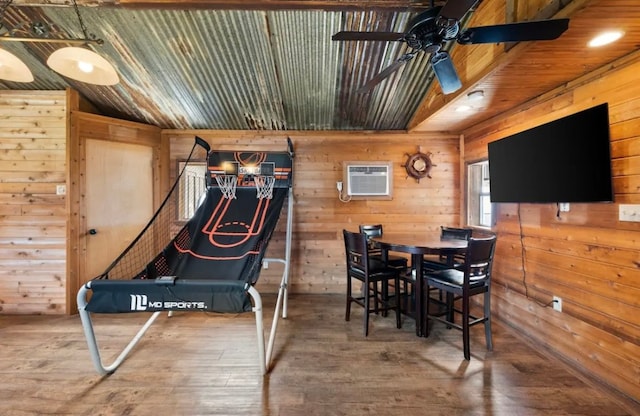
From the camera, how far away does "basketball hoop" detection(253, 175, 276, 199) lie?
11.1 ft

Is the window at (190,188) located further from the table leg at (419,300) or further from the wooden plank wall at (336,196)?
the table leg at (419,300)

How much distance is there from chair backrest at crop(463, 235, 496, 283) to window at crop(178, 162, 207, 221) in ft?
11.4

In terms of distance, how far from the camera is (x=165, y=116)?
12.2ft

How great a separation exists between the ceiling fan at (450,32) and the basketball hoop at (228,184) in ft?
7.08

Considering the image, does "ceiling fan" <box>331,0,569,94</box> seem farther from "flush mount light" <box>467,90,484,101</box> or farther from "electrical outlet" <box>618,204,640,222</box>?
"electrical outlet" <box>618,204,640,222</box>

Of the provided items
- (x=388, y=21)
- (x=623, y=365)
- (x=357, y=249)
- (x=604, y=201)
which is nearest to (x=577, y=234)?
(x=604, y=201)

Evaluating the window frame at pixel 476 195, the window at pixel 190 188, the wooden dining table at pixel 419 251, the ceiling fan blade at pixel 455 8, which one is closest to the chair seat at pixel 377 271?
the wooden dining table at pixel 419 251

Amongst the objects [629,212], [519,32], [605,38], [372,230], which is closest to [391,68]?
[519,32]

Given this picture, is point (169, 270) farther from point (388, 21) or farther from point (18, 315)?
point (388, 21)

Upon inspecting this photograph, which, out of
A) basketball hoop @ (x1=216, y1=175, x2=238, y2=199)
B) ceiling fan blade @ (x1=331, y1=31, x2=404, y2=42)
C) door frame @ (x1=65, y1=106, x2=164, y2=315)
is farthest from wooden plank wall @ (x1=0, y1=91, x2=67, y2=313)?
ceiling fan blade @ (x1=331, y1=31, x2=404, y2=42)

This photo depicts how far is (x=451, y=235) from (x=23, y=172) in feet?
16.9

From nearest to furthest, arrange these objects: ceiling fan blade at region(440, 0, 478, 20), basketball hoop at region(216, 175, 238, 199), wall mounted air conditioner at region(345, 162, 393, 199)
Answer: ceiling fan blade at region(440, 0, 478, 20), basketball hoop at region(216, 175, 238, 199), wall mounted air conditioner at region(345, 162, 393, 199)

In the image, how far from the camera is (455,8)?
1.42m

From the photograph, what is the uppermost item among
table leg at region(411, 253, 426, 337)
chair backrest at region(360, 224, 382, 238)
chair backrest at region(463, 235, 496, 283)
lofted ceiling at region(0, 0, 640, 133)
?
lofted ceiling at region(0, 0, 640, 133)
